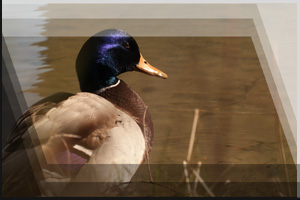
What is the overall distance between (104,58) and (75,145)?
322mm

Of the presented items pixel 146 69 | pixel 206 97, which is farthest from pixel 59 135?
pixel 206 97

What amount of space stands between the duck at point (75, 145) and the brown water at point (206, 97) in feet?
0.53

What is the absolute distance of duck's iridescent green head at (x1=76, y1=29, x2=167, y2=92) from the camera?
1472mm

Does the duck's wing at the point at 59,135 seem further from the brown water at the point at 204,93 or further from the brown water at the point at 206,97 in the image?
the brown water at the point at 204,93

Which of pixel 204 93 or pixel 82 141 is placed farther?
pixel 204 93

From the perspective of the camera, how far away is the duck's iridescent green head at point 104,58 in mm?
1472

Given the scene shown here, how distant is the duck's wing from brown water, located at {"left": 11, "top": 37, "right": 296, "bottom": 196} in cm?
22

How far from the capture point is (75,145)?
1272mm

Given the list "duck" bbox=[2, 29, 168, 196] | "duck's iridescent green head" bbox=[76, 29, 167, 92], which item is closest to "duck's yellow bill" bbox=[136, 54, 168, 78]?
"duck's iridescent green head" bbox=[76, 29, 167, 92]

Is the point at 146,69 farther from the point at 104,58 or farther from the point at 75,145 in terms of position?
the point at 75,145

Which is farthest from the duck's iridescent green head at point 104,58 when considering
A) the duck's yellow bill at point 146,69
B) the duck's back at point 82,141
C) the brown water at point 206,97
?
the brown water at point 206,97

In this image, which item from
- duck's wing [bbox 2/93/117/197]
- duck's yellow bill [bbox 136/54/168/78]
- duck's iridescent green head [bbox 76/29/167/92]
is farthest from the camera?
duck's yellow bill [bbox 136/54/168/78]

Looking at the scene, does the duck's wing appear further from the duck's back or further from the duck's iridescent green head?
the duck's iridescent green head

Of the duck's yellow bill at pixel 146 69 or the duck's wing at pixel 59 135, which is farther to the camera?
the duck's yellow bill at pixel 146 69
